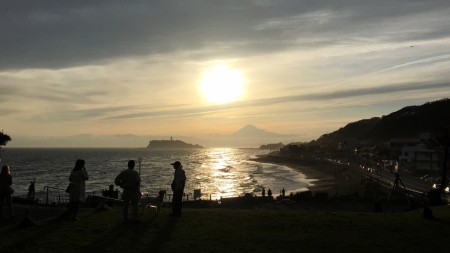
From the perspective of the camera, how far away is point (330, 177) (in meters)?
110

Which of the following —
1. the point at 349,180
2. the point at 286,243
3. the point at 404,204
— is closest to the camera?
the point at 286,243

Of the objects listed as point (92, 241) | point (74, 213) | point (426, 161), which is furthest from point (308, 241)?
point (426, 161)

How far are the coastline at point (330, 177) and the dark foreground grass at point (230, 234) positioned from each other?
42282 millimetres

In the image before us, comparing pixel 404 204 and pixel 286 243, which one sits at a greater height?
pixel 286 243

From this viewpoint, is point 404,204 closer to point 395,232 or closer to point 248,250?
point 395,232

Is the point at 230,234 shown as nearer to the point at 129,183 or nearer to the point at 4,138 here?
the point at 129,183

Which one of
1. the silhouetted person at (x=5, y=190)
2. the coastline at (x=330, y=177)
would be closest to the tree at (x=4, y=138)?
the silhouetted person at (x=5, y=190)

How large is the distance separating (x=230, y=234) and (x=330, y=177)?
102 meters

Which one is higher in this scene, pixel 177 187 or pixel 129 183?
pixel 129 183

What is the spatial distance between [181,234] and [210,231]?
0.99 m

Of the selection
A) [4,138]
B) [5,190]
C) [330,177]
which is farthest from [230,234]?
[330,177]

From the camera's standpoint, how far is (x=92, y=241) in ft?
35.1

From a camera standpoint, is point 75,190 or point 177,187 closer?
point 75,190

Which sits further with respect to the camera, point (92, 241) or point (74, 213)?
point (74, 213)
